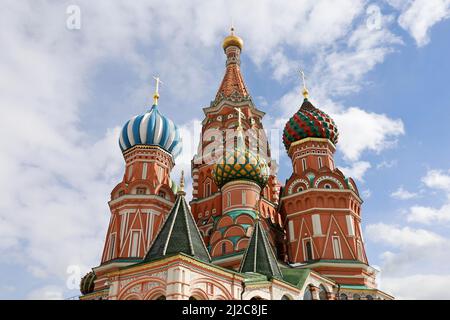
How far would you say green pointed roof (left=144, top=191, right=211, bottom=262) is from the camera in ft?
42.6

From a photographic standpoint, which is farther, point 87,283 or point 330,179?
point 87,283

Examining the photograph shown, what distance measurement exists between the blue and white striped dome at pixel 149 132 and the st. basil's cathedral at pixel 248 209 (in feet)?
0.21

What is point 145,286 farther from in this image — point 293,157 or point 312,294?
point 293,157

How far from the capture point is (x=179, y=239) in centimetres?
1338

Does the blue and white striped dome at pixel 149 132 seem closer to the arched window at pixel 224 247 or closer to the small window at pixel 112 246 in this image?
the small window at pixel 112 246

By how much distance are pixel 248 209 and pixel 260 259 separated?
687cm

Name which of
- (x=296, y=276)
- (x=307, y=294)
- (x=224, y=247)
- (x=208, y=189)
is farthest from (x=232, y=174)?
(x=307, y=294)

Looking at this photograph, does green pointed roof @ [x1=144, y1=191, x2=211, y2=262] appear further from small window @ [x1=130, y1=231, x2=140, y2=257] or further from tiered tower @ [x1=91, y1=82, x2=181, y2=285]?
small window @ [x1=130, y1=231, x2=140, y2=257]

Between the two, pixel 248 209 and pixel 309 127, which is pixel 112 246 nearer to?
pixel 248 209

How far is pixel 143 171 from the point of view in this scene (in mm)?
25875

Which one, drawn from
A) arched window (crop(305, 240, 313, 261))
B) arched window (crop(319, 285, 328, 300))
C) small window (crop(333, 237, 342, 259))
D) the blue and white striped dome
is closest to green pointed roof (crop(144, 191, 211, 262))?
arched window (crop(319, 285, 328, 300))
